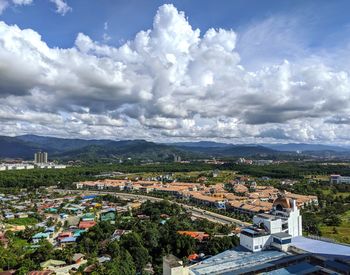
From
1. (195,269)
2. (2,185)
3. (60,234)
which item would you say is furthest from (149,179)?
(195,269)

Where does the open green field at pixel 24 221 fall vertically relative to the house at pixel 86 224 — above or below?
below

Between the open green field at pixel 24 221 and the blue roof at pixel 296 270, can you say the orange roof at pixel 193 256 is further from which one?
the open green field at pixel 24 221

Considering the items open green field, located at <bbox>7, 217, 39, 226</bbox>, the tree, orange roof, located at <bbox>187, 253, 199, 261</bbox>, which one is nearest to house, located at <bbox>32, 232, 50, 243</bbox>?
open green field, located at <bbox>7, 217, 39, 226</bbox>

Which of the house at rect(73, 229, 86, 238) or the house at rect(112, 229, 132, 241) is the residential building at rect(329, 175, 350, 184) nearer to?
the house at rect(112, 229, 132, 241)

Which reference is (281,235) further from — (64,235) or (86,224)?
(86,224)

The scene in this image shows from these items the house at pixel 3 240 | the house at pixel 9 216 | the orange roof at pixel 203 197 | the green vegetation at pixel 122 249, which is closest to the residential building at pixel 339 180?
the orange roof at pixel 203 197

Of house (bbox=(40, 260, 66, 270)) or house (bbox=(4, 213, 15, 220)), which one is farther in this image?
house (bbox=(4, 213, 15, 220))

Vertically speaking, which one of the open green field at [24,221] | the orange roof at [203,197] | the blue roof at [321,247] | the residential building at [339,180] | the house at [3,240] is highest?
the blue roof at [321,247]
